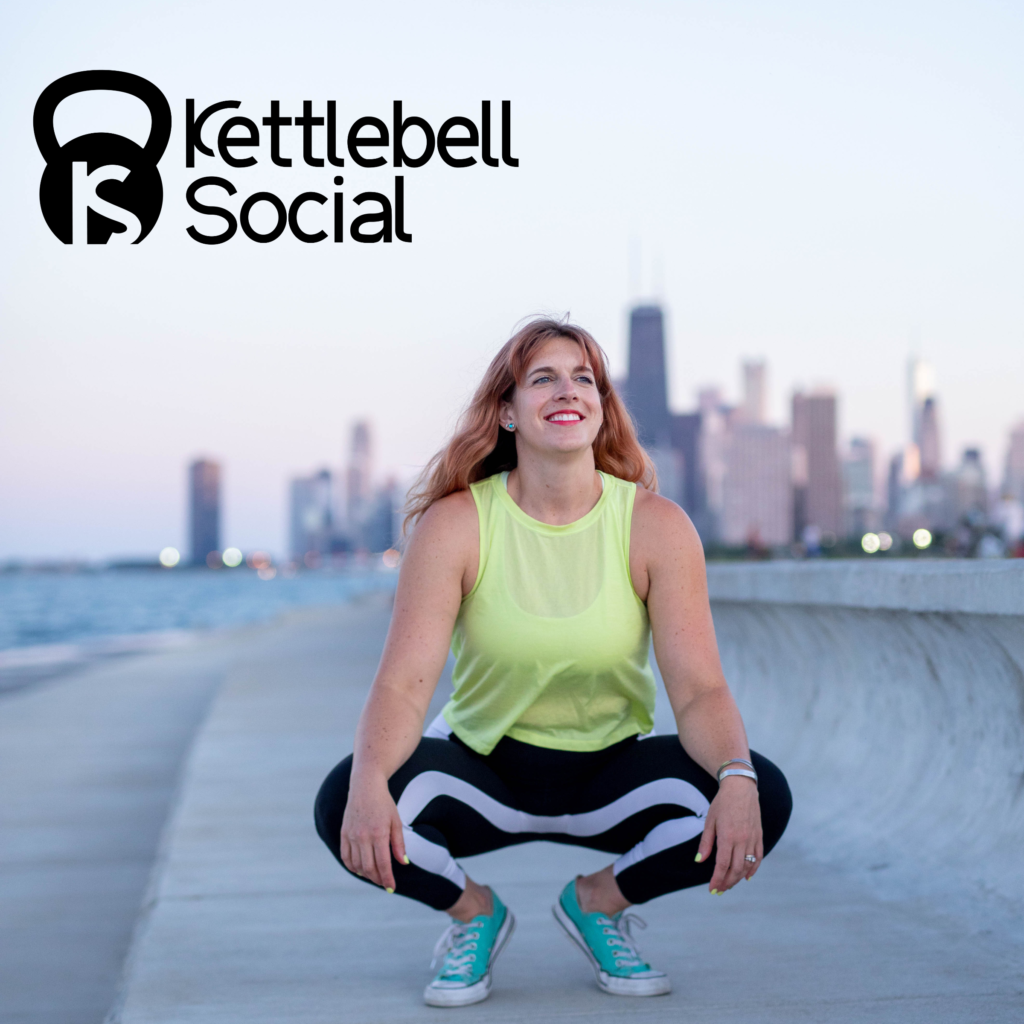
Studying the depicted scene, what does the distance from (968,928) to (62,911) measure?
3.17m

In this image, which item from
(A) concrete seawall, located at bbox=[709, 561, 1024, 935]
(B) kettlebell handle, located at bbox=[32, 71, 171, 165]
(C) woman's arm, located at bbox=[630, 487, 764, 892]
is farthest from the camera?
(B) kettlebell handle, located at bbox=[32, 71, 171, 165]

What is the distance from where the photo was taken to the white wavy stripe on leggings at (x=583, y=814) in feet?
8.89

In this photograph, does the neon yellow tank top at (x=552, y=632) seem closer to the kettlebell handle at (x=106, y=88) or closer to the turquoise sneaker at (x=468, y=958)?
the turquoise sneaker at (x=468, y=958)

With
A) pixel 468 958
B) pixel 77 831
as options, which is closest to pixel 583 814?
pixel 468 958

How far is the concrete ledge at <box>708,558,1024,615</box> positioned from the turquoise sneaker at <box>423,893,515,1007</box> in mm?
1457

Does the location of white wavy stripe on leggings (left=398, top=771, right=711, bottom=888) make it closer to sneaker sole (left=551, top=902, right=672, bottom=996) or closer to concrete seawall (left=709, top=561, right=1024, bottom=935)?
sneaker sole (left=551, top=902, right=672, bottom=996)

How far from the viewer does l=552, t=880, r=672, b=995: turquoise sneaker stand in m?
2.86

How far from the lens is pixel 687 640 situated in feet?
9.26

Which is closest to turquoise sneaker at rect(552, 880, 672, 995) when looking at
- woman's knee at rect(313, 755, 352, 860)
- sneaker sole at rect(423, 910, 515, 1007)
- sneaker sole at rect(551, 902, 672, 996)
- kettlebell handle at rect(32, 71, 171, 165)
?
sneaker sole at rect(551, 902, 672, 996)

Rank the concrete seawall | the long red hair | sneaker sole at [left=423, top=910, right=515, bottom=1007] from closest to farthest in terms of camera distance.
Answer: sneaker sole at [left=423, top=910, right=515, bottom=1007], the long red hair, the concrete seawall

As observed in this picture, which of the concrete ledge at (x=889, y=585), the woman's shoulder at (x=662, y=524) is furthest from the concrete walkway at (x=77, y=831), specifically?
the concrete ledge at (x=889, y=585)

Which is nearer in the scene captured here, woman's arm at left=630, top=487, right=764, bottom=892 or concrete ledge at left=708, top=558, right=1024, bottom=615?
woman's arm at left=630, top=487, right=764, bottom=892

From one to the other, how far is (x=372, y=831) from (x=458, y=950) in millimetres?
483

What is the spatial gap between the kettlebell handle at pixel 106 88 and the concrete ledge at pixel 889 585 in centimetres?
650
